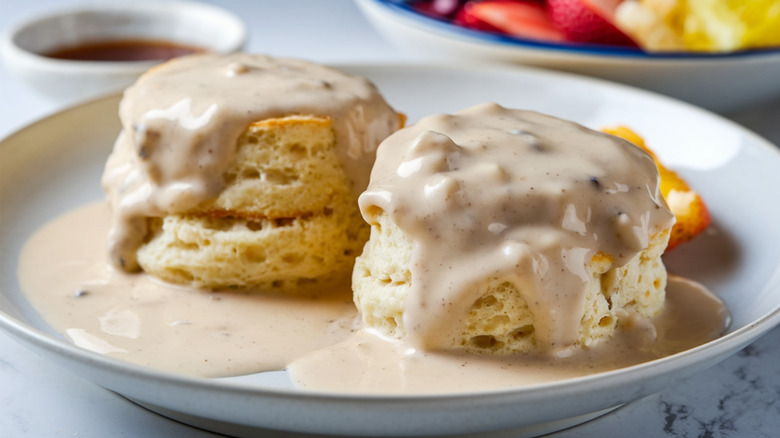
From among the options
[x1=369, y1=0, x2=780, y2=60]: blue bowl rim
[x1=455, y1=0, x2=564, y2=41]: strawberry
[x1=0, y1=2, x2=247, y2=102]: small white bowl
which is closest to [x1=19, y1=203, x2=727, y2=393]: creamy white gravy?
[x1=0, y1=2, x2=247, y2=102]: small white bowl

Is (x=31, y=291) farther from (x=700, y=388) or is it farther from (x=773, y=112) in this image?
(x=773, y=112)

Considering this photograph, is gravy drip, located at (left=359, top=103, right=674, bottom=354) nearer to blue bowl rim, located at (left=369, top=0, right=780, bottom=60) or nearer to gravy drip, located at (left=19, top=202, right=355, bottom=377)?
gravy drip, located at (left=19, top=202, right=355, bottom=377)

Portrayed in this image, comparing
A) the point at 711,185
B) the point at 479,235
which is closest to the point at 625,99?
the point at 711,185

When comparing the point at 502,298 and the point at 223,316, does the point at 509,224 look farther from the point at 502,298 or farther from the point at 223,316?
the point at 223,316

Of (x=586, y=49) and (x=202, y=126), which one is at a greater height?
(x=202, y=126)

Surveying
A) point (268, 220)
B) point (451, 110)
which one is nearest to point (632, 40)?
point (451, 110)

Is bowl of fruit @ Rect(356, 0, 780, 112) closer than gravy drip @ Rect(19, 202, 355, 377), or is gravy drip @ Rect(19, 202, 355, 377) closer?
gravy drip @ Rect(19, 202, 355, 377)
